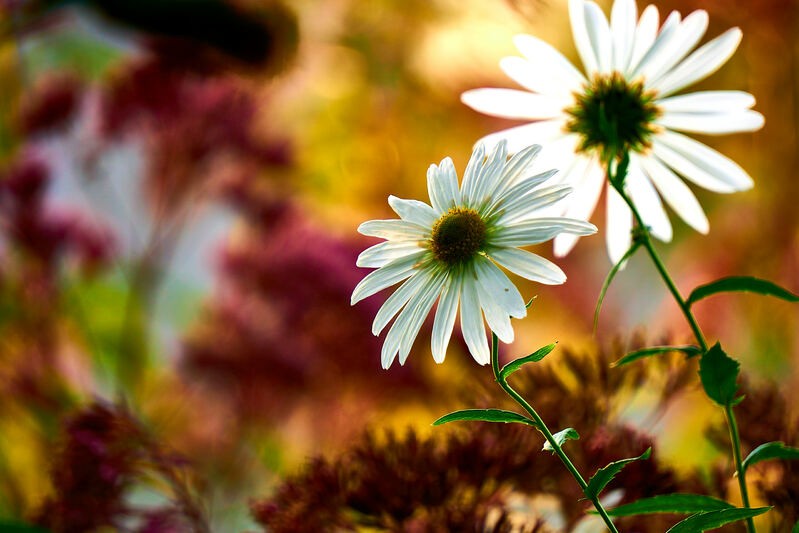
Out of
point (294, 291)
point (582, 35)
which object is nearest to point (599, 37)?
point (582, 35)

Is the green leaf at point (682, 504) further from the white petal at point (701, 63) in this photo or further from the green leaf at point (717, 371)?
the white petal at point (701, 63)

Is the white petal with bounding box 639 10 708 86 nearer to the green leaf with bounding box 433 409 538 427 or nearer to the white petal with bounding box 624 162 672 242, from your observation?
the white petal with bounding box 624 162 672 242

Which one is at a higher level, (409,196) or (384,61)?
(384,61)

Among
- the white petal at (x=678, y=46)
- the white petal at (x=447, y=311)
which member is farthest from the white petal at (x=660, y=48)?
the white petal at (x=447, y=311)

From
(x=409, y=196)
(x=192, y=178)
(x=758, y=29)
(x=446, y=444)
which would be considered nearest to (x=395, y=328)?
(x=446, y=444)

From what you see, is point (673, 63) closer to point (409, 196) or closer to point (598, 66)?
point (598, 66)

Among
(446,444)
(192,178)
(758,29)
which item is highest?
(758,29)
